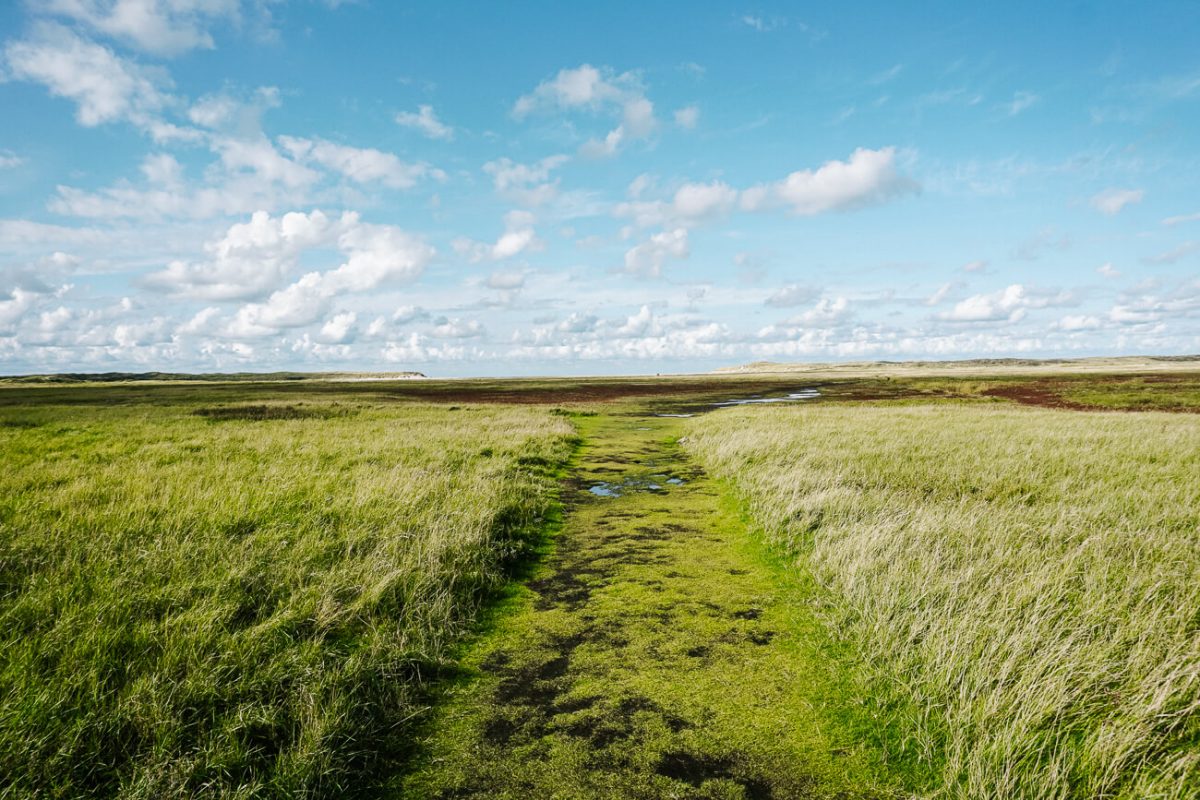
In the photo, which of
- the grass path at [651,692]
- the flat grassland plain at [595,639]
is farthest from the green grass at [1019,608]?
the grass path at [651,692]

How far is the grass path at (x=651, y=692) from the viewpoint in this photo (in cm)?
453

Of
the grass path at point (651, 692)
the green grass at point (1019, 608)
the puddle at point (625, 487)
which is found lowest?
the grass path at point (651, 692)

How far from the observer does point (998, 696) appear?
4.73 meters

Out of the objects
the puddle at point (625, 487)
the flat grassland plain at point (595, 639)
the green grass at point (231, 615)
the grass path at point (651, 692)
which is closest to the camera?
the green grass at point (231, 615)

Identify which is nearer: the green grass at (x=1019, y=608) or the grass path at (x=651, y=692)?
the green grass at (x=1019, y=608)

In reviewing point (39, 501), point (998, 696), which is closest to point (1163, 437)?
point (998, 696)

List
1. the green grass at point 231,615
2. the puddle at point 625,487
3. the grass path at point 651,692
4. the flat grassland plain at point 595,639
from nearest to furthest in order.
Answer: the green grass at point 231,615 < the flat grassland plain at point 595,639 < the grass path at point 651,692 < the puddle at point 625,487

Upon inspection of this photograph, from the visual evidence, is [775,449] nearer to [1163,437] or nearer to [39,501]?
[1163,437]

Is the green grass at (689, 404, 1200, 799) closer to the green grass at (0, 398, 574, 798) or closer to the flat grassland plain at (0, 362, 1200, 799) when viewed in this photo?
the flat grassland plain at (0, 362, 1200, 799)

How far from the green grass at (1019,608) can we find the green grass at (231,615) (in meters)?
4.89

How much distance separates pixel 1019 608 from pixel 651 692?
4.43 m

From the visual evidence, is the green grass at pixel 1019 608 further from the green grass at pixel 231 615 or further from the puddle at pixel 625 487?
the green grass at pixel 231 615

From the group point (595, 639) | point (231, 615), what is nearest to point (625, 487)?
point (595, 639)

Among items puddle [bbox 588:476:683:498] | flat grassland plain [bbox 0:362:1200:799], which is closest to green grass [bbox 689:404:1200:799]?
flat grassland plain [bbox 0:362:1200:799]
